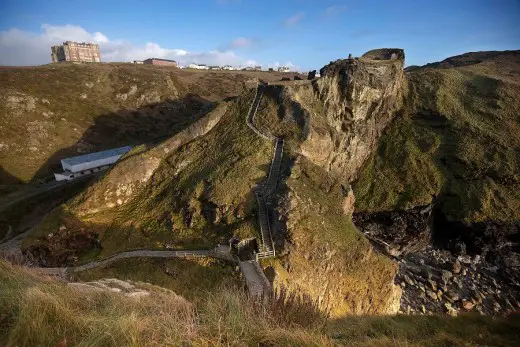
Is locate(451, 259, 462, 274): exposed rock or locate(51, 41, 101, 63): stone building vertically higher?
locate(51, 41, 101, 63): stone building

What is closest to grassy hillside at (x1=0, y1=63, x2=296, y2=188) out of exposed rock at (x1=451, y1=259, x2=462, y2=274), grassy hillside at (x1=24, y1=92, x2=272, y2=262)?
grassy hillside at (x1=24, y1=92, x2=272, y2=262)

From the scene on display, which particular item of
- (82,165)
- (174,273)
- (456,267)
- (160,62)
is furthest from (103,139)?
(160,62)

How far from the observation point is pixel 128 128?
293 feet

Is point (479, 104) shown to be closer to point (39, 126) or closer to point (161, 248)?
point (161, 248)

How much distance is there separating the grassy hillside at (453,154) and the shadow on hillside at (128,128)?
131 ft

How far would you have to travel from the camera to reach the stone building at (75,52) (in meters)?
177

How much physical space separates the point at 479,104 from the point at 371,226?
37.8m

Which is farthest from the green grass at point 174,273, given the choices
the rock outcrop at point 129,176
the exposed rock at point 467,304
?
the exposed rock at point 467,304

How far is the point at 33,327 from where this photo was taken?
242 inches

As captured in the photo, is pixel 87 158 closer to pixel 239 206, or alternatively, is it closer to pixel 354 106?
pixel 239 206

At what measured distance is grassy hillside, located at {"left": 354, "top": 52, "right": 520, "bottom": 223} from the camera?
50.8m

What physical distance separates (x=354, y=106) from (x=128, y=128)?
216 ft

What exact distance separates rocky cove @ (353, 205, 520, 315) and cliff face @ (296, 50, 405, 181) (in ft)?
37.6

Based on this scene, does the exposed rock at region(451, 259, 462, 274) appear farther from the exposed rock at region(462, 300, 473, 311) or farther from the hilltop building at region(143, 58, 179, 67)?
the hilltop building at region(143, 58, 179, 67)
